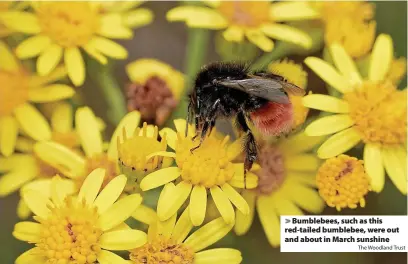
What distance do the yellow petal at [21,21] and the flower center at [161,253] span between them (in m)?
0.69

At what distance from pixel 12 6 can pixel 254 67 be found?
0.71 m

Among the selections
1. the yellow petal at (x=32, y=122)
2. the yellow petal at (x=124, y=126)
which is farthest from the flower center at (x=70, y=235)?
the yellow petal at (x=32, y=122)

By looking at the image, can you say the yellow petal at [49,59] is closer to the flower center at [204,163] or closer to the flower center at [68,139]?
the flower center at [68,139]

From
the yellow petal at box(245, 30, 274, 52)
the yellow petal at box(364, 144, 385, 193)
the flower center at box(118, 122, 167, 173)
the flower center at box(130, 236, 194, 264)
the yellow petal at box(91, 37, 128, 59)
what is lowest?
the flower center at box(130, 236, 194, 264)

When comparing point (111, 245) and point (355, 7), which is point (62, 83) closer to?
point (111, 245)

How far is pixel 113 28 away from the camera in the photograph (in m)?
1.97

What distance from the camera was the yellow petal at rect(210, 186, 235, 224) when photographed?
1.69 metres

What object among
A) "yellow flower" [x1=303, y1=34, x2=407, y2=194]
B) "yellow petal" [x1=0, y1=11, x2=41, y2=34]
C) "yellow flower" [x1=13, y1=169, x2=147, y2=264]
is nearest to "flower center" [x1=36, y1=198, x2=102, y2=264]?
"yellow flower" [x1=13, y1=169, x2=147, y2=264]

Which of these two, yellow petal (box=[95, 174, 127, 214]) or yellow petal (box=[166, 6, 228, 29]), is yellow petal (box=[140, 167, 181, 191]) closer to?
yellow petal (box=[95, 174, 127, 214])

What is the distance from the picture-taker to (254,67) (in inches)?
74.9

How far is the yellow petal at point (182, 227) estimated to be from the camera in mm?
1704

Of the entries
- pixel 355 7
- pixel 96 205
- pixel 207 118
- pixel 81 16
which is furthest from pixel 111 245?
pixel 355 7

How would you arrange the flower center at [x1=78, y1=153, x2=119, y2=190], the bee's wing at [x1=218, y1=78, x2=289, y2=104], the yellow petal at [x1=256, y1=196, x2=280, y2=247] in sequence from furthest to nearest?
the yellow petal at [x1=256, y1=196, x2=280, y2=247] < the flower center at [x1=78, y1=153, x2=119, y2=190] < the bee's wing at [x1=218, y1=78, x2=289, y2=104]

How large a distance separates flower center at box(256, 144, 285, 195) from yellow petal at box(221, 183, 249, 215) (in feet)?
0.47
